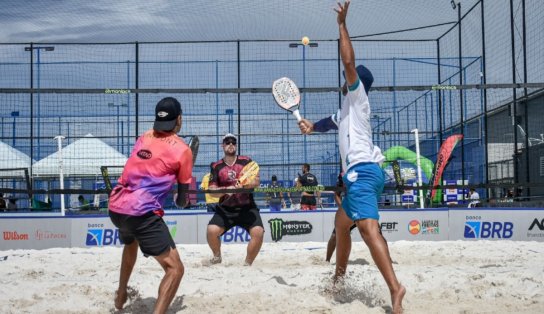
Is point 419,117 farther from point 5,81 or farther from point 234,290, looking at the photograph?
point 234,290

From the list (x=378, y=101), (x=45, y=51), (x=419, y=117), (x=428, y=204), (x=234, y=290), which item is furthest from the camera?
(x=419, y=117)

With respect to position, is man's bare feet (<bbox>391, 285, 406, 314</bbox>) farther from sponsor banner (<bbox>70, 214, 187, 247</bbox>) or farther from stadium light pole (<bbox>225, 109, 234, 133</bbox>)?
stadium light pole (<bbox>225, 109, 234, 133</bbox>)

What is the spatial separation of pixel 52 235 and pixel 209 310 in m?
7.36

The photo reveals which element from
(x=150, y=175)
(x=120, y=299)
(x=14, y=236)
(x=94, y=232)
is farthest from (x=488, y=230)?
(x=150, y=175)

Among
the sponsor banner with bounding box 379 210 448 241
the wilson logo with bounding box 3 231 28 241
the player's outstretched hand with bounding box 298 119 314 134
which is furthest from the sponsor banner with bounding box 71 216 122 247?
the player's outstretched hand with bounding box 298 119 314 134

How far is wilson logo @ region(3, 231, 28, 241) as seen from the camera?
11156mm

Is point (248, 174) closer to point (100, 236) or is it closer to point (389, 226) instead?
point (100, 236)

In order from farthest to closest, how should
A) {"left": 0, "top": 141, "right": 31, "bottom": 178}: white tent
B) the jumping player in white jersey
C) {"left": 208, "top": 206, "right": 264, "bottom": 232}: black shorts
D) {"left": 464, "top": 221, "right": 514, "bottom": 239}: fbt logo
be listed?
{"left": 0, "top": 141, "right": 31, "bottom": 178}: white tent → {"left": 464, "top": 221, "right": 514, "bottom": 239}: fbt logo → {"left": 208, "top": 206, "right": 264, "bottom": 232}: black shorts → the jumping player in white jersey

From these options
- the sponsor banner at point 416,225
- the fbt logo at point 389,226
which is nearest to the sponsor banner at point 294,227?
the fbt logo at point 389,226

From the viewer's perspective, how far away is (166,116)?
4.50 m

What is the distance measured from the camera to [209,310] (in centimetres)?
482

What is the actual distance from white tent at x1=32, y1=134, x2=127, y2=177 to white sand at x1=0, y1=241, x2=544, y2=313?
6.58m

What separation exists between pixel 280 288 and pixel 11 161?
419 inches

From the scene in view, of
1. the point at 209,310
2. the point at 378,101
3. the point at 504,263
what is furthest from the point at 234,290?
the point at 378,101
